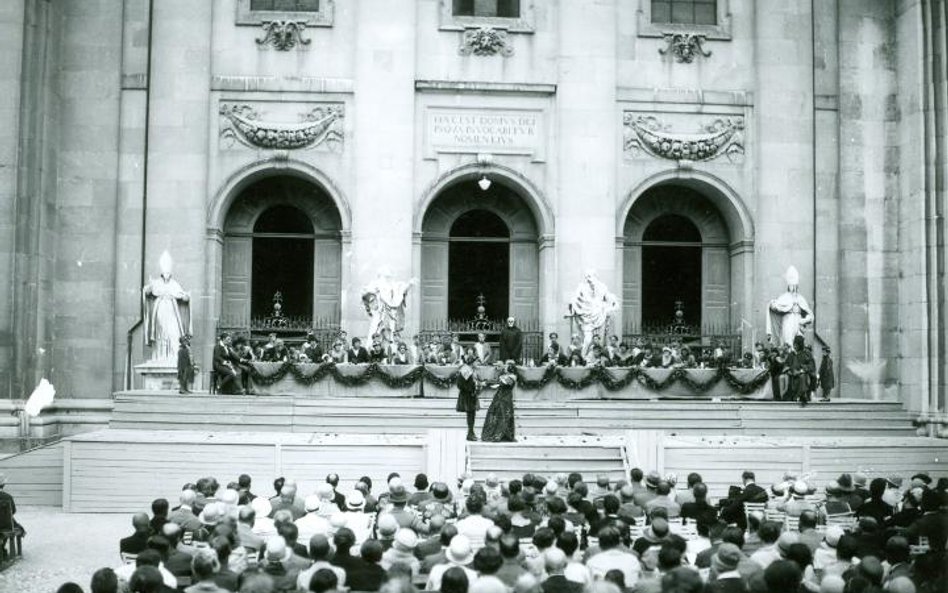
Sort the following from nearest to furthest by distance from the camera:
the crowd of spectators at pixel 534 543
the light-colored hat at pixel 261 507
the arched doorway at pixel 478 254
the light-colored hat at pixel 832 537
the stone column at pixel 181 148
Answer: the crowd of spectators at pixel 534 543, the light-colored hat at pixel 832 537, the light-colored hat at pixel 261 507, the stone column at pixel 181 148, the arched doorway at pixel 478 254

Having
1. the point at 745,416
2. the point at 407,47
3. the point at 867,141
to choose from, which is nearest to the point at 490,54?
the point at 407,47

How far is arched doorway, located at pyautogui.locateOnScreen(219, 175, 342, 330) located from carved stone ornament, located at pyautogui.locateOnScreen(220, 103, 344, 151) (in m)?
1.43

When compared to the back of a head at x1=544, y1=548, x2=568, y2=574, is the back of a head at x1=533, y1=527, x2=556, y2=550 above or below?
above

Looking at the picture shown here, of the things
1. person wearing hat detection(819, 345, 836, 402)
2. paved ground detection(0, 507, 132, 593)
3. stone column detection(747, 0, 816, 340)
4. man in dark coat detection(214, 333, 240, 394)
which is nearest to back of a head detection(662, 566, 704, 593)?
paved ground detection(0, 507, 132, 593)

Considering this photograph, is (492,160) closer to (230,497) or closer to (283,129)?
(283,129)

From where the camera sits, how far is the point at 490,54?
29703 mm

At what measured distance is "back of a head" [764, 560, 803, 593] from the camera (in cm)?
821

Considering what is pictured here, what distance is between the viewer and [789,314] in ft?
92.2

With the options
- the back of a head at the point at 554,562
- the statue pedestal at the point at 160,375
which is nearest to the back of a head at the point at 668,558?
the back of a head at the point at 554,562

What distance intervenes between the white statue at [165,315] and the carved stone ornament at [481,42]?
29.7 feet

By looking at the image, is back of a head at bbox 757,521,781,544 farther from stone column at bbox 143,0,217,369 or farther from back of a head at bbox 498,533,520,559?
stone column at bbox 143,0,217,369

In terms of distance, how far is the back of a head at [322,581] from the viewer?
835cm

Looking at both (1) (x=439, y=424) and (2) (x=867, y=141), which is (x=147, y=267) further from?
(2) (x=867, y=141)

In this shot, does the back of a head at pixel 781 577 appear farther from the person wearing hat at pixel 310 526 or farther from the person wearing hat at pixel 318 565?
the person wearing hat at pixel 310 526
